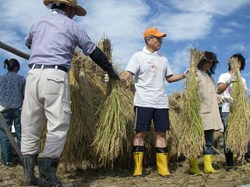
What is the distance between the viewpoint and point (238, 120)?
502cm

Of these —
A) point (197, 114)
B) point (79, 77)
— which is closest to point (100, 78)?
point (79, 77)

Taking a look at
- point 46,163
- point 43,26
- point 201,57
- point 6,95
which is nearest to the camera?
point 46,163

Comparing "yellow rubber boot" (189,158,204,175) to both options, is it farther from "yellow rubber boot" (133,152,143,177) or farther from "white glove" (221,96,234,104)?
"white glove" (221,96,234,104)

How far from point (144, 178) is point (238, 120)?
1487mm

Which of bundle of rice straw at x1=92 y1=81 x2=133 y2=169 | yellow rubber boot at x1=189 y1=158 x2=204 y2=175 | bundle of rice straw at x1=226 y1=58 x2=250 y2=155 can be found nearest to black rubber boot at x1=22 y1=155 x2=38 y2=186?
bundle of rice straw at x1=92 y1=81 x2=133 y2=169

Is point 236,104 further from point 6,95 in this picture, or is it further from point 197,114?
point 6,95

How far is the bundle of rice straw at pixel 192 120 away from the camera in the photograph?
4.53 meters

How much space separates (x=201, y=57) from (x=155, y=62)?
1.96 ft

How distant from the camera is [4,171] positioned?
16.7 ft

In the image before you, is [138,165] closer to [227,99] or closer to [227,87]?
[227,99]

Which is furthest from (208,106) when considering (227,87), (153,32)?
(153,32)

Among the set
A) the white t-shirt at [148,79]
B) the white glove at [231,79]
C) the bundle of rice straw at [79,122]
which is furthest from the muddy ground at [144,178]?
the white glove at [231,79]

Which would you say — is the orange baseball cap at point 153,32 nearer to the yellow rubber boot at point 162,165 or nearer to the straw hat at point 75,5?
the straw hat at point 75,5

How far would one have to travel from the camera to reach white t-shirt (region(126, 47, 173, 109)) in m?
4.45
